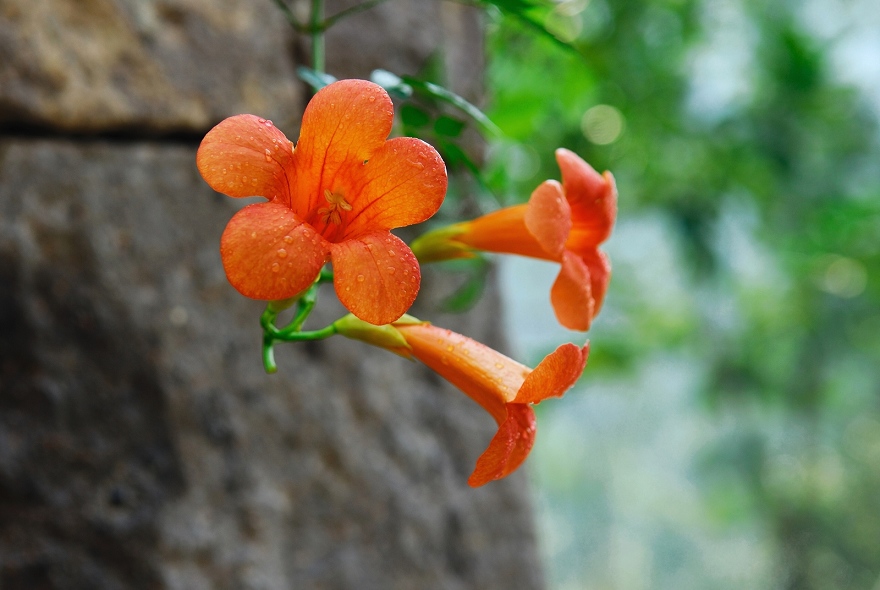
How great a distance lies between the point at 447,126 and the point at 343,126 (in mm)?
334

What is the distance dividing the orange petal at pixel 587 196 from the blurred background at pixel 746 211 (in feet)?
0.39

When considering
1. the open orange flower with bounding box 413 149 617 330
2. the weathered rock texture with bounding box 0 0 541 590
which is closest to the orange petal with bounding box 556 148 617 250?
the open orange flower with bounding box 413 149 617 330

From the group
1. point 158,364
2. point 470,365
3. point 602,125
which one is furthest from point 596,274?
point 602,125

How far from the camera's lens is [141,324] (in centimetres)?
112

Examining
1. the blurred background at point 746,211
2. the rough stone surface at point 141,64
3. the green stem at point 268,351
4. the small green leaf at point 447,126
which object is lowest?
the blurred background at point 746,211

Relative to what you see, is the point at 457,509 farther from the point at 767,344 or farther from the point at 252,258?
the point at 767,344

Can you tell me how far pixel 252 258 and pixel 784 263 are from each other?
5.00 metres

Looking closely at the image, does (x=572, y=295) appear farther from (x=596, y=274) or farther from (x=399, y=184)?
(x=399, y=184)

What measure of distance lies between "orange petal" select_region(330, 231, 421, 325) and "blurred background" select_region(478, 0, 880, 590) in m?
0.33

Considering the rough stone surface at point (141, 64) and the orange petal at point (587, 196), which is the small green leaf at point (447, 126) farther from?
the rough stone surface at point (141, 64)

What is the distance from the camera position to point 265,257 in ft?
1.30

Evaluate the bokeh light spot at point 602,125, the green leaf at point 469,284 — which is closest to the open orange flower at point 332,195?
the green leaf at point 469,284

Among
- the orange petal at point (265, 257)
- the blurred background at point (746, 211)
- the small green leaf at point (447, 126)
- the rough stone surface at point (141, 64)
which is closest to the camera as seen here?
the orange petal at point (265, 257)

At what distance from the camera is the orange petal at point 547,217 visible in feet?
1.76
